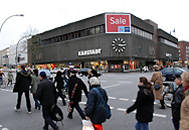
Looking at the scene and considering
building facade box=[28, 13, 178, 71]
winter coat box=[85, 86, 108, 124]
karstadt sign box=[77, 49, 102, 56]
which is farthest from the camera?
karstadt sign box=[77, 49, 102, 56]

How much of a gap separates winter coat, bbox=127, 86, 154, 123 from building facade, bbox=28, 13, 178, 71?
35.0 metres

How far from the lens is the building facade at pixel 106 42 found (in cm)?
4331

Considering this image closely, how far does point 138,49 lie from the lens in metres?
46.8

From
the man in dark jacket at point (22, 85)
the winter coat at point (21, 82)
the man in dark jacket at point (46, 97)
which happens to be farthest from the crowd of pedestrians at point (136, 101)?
the winter coat at point (21, 82)

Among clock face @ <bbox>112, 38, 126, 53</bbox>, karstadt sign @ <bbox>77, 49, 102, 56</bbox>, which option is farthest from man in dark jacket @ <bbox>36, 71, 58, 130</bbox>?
karstadt sign @ <bbox>77, 49, 102, 56</bbox>

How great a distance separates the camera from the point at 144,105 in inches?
136

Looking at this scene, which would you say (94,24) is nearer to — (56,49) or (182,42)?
(56,49)

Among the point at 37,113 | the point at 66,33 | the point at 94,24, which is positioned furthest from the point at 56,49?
the point at 37,113

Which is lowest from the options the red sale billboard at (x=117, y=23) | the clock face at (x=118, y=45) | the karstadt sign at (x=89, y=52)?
the karstadt sign at (x=89, y=52)

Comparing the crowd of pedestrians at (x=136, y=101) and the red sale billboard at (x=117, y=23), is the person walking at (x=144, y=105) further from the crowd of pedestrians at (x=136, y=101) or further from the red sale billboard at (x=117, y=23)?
the red sale billboard at (x=117, y=23)

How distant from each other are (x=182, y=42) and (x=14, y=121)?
5052 inches

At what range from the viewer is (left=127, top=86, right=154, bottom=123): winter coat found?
11.1ft

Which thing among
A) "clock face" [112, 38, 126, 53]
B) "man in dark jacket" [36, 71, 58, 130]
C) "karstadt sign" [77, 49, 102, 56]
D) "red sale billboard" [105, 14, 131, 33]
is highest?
"red sale billboard" [105, 14, 131, 33]

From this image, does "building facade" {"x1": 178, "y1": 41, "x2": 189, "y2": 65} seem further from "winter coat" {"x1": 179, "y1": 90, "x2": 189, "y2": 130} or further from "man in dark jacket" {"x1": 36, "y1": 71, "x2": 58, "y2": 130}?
"winter coat" {"x1": 179, "y1": 90, "x2": 189, "y2": 130}
